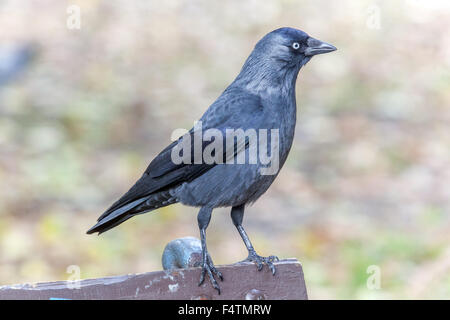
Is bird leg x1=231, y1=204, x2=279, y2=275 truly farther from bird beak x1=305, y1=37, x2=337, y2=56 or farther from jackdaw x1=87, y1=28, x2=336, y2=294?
bird beak x1=305, y1=37, x2=337, y2=56

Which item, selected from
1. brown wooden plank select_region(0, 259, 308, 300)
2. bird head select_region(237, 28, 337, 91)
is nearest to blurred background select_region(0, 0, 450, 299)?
bird head select_region(237, 28, 337, 91)

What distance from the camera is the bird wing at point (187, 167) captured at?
12.4 ft

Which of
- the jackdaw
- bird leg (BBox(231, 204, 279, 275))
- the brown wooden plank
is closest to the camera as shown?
the brown wooden plank

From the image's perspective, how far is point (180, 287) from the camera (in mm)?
3057

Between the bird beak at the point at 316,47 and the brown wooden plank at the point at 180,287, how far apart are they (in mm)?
1395

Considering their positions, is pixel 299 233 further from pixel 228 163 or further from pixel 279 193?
pixel 228 163

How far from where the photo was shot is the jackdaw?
146 inches

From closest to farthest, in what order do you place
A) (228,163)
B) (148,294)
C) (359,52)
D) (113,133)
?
(148,294)
(228,163)
(113,133)
(359,52)

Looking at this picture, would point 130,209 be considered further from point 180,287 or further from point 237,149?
point 180,287

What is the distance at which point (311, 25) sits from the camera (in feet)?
36.5

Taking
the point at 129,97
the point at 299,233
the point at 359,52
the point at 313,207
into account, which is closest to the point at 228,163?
the point at 299,233

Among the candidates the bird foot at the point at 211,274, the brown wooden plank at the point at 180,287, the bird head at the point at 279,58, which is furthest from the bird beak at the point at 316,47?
the bird foot at the point at 211,274

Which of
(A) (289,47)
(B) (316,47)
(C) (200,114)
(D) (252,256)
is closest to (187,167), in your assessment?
(D) (252,256)
